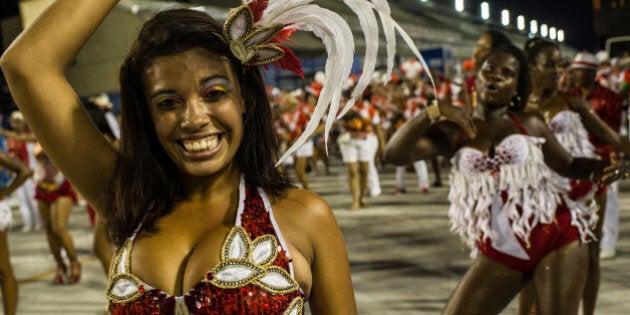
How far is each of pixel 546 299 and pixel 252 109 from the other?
6.54 ft

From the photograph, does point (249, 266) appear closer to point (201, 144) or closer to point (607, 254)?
point (201, 144)

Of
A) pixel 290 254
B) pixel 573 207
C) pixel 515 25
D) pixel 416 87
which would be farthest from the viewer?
pixel 515 25

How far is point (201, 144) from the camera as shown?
1.74 m

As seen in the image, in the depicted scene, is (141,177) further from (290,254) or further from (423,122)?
(423,122)

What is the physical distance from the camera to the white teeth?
1.73 meters

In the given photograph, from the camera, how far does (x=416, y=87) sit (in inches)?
553

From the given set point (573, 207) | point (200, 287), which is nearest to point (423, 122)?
point (573, 207)

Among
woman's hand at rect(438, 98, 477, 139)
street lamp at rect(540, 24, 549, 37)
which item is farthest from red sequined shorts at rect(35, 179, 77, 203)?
street lamp at rect(540, 24, 549, 37)

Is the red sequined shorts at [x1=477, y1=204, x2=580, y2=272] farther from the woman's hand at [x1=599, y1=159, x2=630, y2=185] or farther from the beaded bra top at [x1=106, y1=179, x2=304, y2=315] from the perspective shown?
the beaded bra top at [x1=106, y1=179, x2=304, y2=315]

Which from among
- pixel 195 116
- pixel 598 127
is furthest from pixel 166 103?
pixel 598 127

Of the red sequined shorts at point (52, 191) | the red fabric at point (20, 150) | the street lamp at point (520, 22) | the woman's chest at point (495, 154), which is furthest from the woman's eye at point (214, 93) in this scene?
the street lamp at point (520, 22)

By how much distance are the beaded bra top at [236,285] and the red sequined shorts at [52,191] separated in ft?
19.0

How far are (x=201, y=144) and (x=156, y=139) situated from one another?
206mm

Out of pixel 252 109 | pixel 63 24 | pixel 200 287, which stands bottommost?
pixel 200 287
